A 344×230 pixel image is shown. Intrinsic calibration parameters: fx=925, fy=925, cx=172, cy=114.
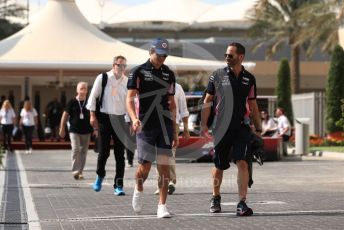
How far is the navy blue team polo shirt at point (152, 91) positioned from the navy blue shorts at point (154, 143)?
68 mm

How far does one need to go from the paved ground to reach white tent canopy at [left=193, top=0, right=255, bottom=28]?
194ft

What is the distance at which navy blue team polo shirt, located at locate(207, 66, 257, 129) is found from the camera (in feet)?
33.5

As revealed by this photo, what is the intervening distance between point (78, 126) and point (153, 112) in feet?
20.8

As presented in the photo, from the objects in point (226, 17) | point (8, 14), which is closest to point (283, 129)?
point (8, 14)

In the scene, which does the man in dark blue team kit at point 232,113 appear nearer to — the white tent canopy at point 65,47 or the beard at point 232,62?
the beard at point 232,62

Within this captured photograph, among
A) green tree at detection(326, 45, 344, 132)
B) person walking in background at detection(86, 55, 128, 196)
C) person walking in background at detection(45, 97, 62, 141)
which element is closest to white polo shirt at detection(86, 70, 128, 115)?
person walking in background at detection(86, 55, 128, 196)

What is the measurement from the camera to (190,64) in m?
36.0

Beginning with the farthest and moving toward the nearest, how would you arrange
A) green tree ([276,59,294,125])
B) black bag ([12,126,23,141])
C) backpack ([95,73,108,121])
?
green tree ([276,59,294,125])
black bag ([12,126,23,141])
backpack ([95,73,108,121])

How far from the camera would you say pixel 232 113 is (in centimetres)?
1022

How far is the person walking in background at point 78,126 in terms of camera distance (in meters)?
16.3

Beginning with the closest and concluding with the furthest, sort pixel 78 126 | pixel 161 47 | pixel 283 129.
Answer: pixel 161 47
pixel 78 126
pixel 283 129

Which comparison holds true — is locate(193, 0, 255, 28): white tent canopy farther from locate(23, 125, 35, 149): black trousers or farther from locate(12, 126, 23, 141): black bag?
locate(23, 125, 35, 149): black trousers

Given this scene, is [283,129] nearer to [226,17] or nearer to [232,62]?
[232,62]

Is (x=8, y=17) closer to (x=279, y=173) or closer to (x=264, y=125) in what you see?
(x=264, y=125)
